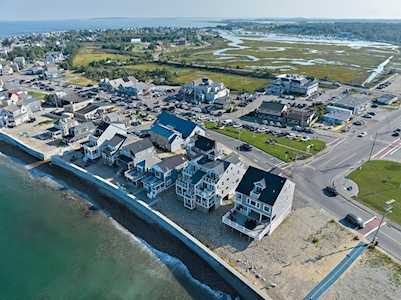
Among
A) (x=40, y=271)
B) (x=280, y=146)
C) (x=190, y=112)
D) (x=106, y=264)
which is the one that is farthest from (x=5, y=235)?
(x=190, y=112)

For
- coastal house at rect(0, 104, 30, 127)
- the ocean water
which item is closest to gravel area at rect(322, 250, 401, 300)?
the ocean water

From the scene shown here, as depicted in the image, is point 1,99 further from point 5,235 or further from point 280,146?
point 280,146

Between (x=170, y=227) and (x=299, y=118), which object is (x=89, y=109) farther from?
(x=299, y=118)

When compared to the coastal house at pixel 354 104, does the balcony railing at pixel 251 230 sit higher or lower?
lower

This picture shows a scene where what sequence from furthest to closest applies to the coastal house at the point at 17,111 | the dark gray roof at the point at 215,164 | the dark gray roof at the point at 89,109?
the dark gray roof at the point at 89,109 < the coastal house at the point at 17,111 < the dark gray roof at the point at 215,164

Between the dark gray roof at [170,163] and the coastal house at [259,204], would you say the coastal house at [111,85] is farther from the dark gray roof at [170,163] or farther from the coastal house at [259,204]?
the coastal house at [259,204]

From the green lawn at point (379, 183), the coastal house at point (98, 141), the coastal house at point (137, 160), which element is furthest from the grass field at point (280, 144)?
the coastal house at point (98, 141)

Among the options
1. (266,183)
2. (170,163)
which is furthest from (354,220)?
(170,163)
